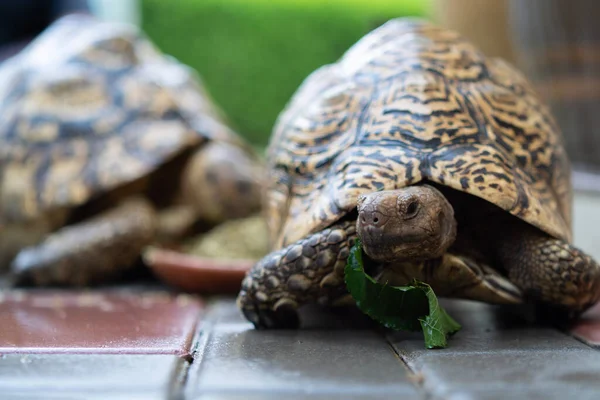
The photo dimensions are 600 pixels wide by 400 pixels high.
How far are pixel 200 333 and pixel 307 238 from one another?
0.40m

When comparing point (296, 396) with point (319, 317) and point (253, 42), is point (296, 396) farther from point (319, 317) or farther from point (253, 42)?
point (253, 42)

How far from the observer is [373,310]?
182cm

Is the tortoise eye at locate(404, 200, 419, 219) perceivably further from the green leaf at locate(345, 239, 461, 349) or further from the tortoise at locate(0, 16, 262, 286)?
the tortoise at locate(0, 16, 262, 286)

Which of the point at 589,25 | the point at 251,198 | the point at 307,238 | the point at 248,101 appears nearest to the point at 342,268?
the point at 307,238

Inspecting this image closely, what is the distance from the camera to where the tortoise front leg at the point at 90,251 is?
10.5 ft

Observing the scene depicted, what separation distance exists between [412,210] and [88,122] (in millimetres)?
2214

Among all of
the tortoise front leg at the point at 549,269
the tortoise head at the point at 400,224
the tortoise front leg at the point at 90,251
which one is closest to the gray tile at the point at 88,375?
the tortoise head at the point at 400,224

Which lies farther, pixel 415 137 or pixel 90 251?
pixel 90 251

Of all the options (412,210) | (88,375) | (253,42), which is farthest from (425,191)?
(253,42)

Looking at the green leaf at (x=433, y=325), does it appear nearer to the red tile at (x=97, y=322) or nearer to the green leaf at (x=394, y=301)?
the green leaf at (x=394, y=301)

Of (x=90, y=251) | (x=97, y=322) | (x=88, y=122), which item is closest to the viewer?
(x=97, y=322)

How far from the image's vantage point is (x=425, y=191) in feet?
5.72

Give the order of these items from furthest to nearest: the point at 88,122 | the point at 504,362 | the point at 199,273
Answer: the point at 88,122, the point at 199,273, the point at 504,362

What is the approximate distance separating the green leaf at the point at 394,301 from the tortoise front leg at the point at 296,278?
6 cm
